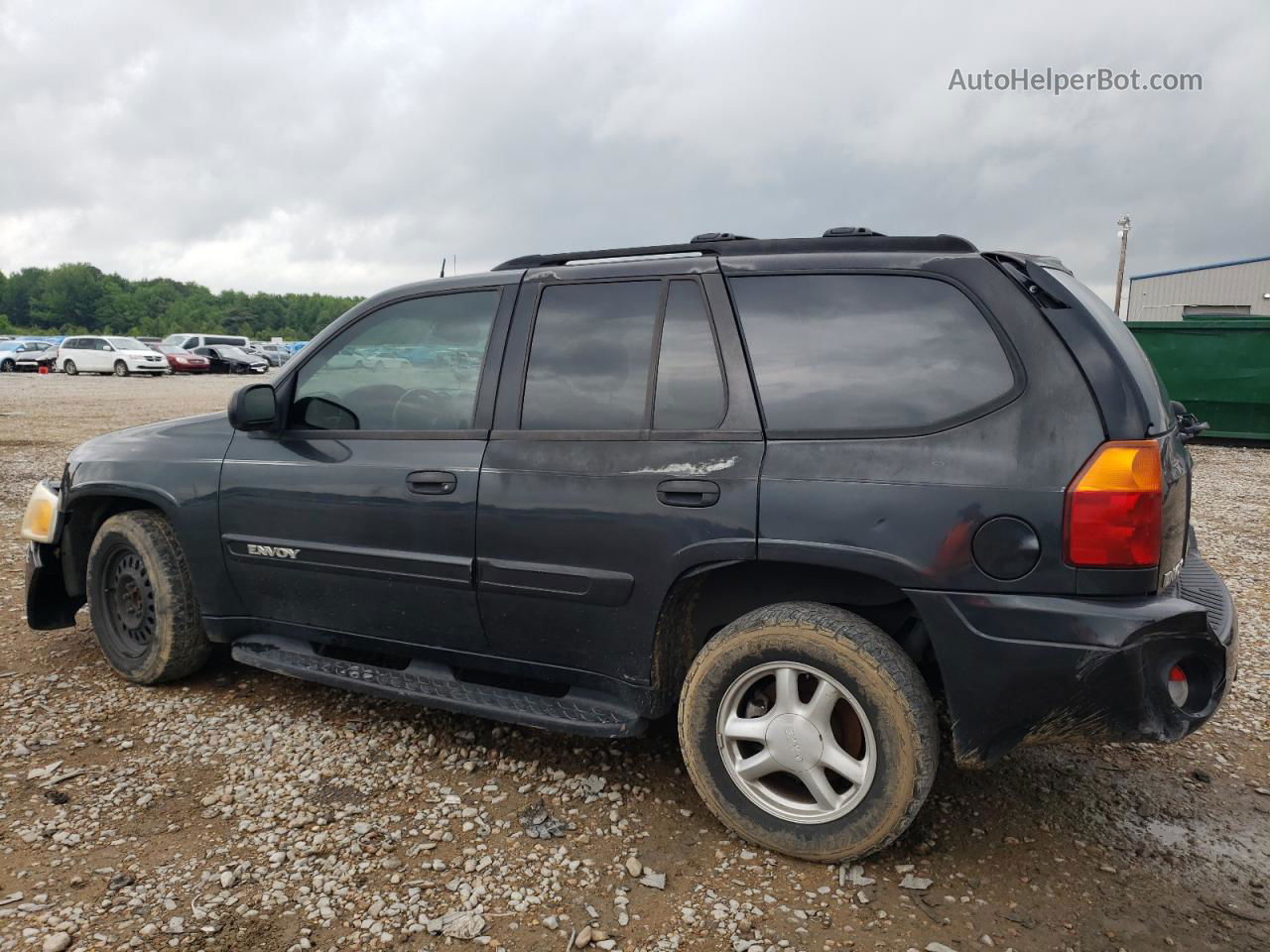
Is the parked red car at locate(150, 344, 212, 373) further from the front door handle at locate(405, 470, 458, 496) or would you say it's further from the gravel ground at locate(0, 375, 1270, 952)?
the front door handle at locate(405, 470, 458, 496)

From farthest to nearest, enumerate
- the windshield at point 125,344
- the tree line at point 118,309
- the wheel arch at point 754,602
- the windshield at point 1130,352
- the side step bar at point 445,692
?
the tree line at point 118,309 → the windshield at point 125,344 → the side step bar at point 445,692 → the wheel arch at point 754,602 → the windshield at point 1130,352

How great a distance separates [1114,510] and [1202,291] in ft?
135

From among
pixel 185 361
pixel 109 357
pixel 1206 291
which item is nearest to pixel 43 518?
pixel 109 357

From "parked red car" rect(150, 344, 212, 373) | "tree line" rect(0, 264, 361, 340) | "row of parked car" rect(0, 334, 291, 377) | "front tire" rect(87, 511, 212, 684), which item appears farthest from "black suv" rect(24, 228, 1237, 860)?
"tree line" rect(0, 264, 361, 340)

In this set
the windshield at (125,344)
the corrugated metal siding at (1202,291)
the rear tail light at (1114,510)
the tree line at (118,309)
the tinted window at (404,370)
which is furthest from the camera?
the tree line at (118,309)

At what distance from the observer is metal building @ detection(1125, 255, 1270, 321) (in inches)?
1375

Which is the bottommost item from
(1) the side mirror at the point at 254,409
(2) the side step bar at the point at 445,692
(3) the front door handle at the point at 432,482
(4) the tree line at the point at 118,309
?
(2) the side step bar at the point at 445,692

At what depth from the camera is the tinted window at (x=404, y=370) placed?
338 cm

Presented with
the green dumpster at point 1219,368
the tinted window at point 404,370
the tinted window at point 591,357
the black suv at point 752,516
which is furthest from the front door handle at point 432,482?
the green dumpster at point 1219,368

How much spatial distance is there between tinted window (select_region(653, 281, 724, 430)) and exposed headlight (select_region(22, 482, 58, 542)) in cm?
302

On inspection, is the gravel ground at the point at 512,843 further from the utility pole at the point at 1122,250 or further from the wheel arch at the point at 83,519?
the utility pole at the point at 1122,250

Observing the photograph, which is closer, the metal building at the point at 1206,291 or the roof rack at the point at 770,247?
the roof rack at the point at 770,247

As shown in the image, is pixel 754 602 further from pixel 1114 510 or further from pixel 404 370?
pixel 404 370

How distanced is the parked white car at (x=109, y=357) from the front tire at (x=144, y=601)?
111ft
